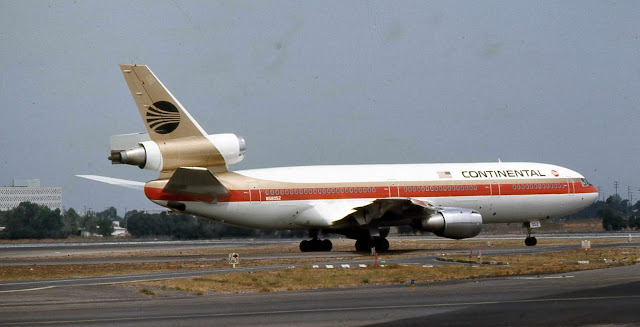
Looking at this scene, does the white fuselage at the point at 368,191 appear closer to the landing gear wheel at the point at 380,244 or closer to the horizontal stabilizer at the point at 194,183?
the horizontal stabilizer at the point at 194,183

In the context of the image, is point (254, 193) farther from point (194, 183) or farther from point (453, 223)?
point (453, 223)

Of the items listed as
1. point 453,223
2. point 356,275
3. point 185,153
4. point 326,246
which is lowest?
point 356,275

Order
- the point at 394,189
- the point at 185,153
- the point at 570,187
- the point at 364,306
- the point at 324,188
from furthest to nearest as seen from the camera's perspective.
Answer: the point at 570,187
the point at 394,189
the point at 324,188
the point at 185,153
the point at 364,306

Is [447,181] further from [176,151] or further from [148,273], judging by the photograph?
[148,273]

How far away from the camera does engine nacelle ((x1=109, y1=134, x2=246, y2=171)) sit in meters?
40.2

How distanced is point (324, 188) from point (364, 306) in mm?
25218

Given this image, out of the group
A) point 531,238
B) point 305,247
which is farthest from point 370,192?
point 531,238

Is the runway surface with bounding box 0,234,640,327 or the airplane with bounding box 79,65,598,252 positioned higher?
the airplane with bounding box 79,65,598,252

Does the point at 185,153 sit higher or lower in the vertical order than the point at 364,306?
higher

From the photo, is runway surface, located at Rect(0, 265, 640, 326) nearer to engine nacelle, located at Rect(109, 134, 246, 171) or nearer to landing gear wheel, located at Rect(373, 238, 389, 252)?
engine nacelle, located at Rect(109, 134, 246, 171)

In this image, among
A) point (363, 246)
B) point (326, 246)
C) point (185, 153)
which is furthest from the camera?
point (326, 246)

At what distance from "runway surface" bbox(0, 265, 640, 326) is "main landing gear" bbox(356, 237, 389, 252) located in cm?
1879

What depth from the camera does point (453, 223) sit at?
43625 millimetres

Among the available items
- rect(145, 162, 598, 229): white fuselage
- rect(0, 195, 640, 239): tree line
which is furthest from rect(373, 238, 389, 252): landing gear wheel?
rect(0, 195, 640, 239): tree line
